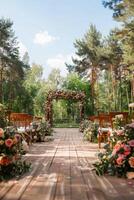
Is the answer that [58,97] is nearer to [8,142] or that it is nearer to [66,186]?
[8,142]

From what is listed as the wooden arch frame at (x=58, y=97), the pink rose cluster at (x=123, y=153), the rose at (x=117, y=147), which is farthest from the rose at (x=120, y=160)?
the wooden arch frame at (x=58, y=97)

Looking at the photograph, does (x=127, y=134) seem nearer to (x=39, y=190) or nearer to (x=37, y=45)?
(x=39, y=190)

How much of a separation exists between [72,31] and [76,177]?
1419 inches

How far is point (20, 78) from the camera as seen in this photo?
31.7 m

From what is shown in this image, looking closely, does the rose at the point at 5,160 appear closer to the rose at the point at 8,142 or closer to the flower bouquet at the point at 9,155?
the flower bouquet at the point at 9,155

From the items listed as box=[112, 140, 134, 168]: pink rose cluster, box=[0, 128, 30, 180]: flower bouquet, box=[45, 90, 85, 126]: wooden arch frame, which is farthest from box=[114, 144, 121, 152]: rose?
box=[45, 90, 85, 126]: wooden arch frame

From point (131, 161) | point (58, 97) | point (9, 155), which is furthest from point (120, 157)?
point (58, 97)

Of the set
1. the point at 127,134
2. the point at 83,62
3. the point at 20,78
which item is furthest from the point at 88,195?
the point at 83,62

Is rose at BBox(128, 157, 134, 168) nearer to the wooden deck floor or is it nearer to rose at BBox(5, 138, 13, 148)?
the wooden deck floor

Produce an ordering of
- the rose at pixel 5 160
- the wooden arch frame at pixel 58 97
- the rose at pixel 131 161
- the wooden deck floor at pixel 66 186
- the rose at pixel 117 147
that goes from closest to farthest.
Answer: the wooden deck floor at pixel 66 186 < the rose at pixel 5 160 < the rose at pixel 131 161 < the rose at pixel 117 147 < the wooden arch frame at pixel 58 97

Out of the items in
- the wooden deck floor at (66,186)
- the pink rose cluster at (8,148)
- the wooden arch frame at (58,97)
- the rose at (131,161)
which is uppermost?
the wooden arch frame at (58,97)

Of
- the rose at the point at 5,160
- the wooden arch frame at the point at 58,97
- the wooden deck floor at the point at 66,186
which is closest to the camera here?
the wooden deck floor at the point at 66,186

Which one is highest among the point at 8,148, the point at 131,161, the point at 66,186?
the point at 8,148

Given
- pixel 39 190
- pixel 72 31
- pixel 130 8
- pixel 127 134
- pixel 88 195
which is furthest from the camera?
pixel 72 31
